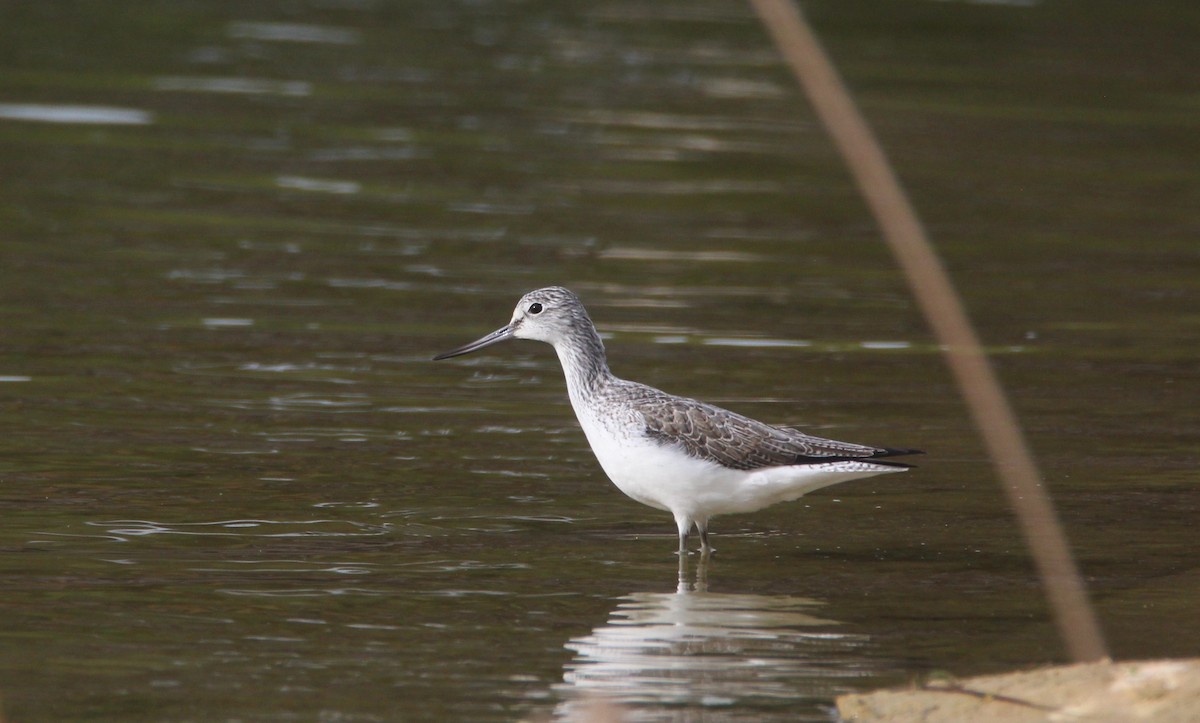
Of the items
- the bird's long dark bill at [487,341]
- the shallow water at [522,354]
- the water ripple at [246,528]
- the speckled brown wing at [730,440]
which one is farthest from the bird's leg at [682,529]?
the bird's long dark bill at [487,341]

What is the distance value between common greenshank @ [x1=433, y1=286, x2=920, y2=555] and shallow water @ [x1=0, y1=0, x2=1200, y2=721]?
1.21 feet

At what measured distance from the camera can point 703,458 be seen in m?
8.52

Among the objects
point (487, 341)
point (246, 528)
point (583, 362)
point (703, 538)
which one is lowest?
point (246, 528)

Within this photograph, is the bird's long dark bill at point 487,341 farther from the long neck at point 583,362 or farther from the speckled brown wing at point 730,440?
the speckled brown wing at point 730,440

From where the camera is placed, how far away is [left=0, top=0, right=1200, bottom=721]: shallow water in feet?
24.1

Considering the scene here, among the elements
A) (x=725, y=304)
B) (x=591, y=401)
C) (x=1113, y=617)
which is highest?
(x=725, y=304)

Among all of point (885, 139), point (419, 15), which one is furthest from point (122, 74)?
point (885, 139)

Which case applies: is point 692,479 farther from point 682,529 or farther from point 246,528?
point 246,528

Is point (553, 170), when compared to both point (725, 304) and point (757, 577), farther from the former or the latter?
point (757, 577)

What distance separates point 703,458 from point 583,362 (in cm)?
108

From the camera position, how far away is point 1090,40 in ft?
85.4

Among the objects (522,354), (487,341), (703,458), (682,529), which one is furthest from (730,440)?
(522,354)

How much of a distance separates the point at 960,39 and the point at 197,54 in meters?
11.2

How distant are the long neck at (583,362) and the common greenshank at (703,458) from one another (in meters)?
0.22
